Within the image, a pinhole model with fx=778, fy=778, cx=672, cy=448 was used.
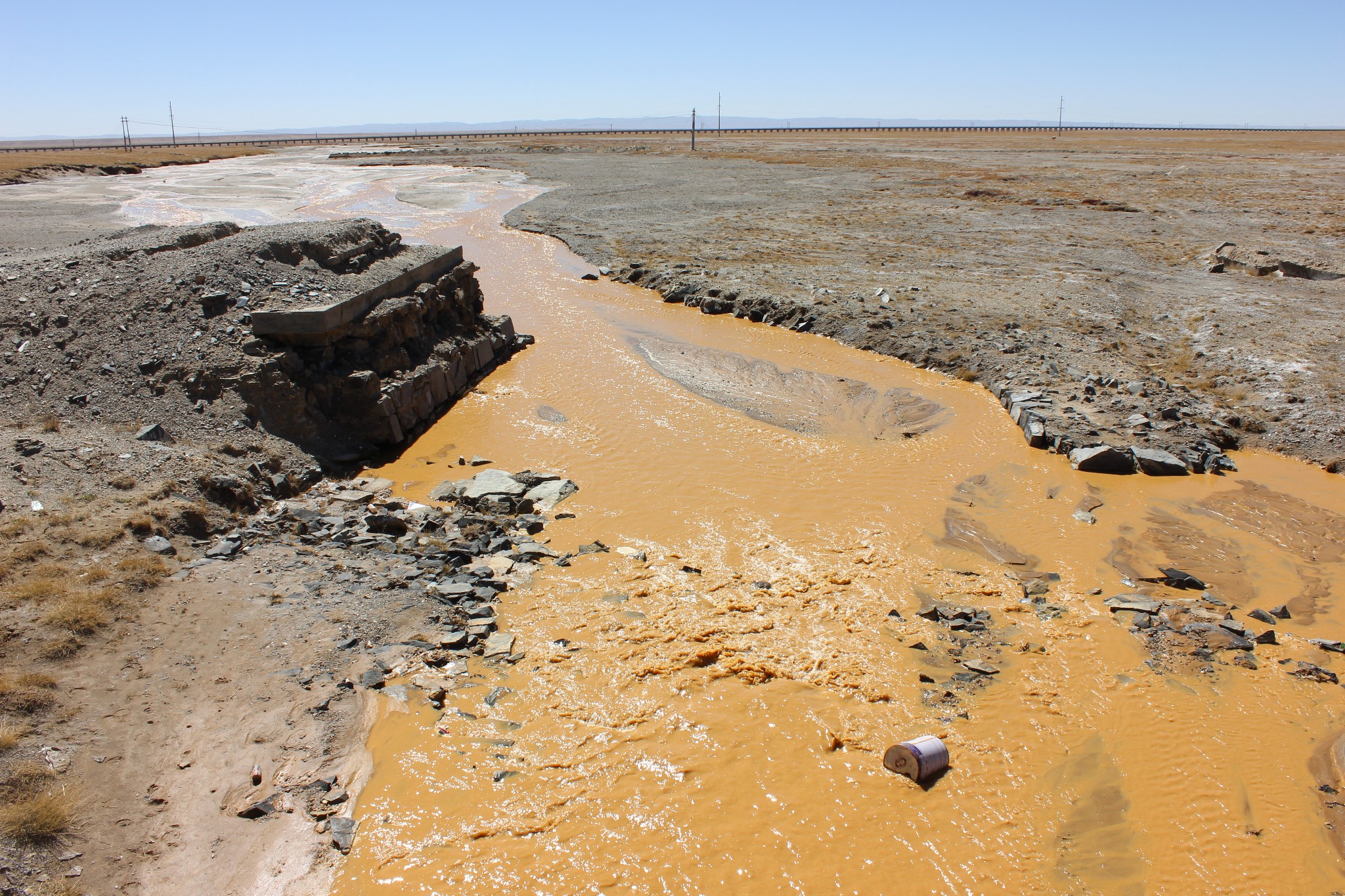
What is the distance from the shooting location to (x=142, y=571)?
6582mm

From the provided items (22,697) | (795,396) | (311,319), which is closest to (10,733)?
(22,697)

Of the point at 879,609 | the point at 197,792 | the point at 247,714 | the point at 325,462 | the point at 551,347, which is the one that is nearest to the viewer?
the point at 197,792

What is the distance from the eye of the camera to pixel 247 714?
17.8 feet

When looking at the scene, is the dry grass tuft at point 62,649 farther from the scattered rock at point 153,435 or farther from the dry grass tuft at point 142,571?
the scattered rock at point 153,435

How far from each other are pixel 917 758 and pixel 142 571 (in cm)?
637

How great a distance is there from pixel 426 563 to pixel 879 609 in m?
4.33

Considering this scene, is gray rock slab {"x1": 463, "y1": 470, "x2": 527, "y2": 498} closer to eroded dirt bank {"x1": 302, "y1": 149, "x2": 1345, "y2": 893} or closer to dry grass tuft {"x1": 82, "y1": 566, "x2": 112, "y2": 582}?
eroded dirt bank {"x1": 302, "y1": 149, "x2": 1345, "y2": 893}

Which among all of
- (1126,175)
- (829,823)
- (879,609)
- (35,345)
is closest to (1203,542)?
(879,609)

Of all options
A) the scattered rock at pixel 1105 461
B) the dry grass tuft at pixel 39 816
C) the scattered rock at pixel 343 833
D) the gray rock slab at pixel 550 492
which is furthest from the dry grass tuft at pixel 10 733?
the scattered rock at pixel 1105 461

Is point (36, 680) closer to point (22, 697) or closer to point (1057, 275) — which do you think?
point (22, 697)

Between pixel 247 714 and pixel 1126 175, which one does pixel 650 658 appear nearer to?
pixel 247 714

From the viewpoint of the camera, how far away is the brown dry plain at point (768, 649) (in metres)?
4.70

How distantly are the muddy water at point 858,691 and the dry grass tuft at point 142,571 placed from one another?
8.83 feet

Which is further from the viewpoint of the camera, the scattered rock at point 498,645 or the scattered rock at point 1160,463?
the scattered rock at point 1160,463
